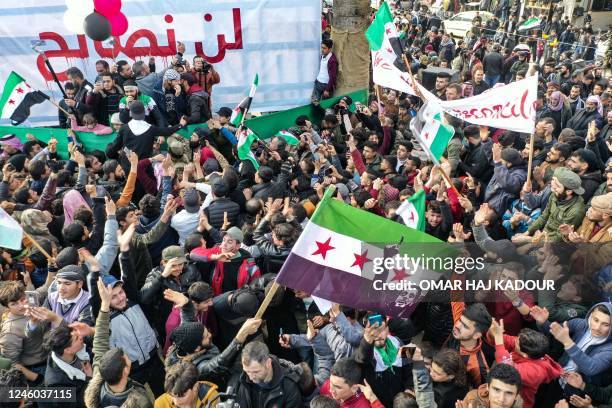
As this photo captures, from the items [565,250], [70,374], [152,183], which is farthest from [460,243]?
[152,183]

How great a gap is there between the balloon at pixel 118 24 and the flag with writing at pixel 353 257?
7471 millimetres

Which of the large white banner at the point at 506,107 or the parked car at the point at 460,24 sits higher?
the large white banner at the point at 506,107

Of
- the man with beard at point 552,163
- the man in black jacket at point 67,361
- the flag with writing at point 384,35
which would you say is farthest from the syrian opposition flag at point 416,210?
the flag with writing at point 384,35

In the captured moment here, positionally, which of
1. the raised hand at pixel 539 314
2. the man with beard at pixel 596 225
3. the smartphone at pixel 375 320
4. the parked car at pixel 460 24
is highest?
the man with beard at pixel 596 225

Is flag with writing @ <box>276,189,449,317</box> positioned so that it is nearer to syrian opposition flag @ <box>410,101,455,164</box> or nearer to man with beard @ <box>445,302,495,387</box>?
man with beard @ <box>445,302,495,387</box>

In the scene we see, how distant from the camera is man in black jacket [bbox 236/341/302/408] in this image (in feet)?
→ 11.0

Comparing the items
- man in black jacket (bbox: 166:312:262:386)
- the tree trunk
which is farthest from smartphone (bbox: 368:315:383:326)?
the tree trunk

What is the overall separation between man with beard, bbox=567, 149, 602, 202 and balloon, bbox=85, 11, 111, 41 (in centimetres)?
740

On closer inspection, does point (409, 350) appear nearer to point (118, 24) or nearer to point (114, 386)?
point (114, 386)

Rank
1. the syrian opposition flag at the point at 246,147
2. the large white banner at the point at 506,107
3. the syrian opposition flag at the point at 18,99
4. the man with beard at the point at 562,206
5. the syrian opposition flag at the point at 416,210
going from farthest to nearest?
the syrian opposition flag at the point at 18,99 < the syrian opposition flag at the point at 246,147 < the large white banner at the point at 506,107 < the man with beard at the point at 562,206 < the syrian opposition flag at the point at 416,210

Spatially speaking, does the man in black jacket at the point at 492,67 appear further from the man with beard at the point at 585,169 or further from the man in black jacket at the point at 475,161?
the man with beard at the point at 585,169

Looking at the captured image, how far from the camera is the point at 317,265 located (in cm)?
372

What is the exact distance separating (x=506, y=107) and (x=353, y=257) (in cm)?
313

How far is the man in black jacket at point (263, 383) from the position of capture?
132 inches
